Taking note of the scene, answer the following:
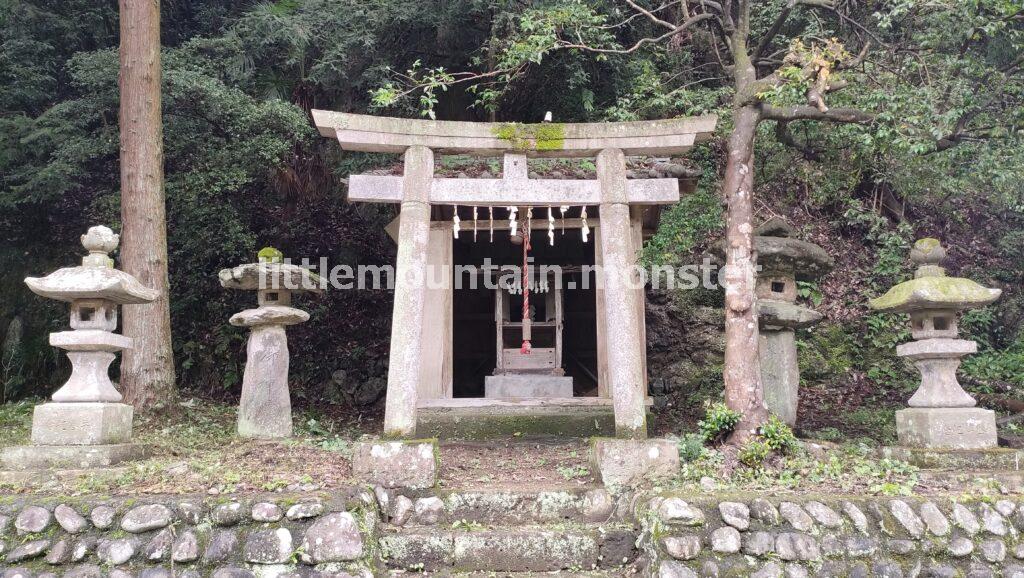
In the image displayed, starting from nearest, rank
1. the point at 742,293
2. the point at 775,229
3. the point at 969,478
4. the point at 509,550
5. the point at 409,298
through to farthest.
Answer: the point at 509,550
the point at 969,478
the point at 409,298
the point at 742,293
the point at 775,229

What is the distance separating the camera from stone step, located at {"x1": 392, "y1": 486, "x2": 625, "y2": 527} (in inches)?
214

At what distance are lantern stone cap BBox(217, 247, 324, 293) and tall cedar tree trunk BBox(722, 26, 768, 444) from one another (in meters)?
→ 4.48

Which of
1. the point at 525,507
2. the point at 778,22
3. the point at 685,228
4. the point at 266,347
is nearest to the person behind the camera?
the point at 525,507

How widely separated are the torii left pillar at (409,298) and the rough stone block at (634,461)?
1.55 meters

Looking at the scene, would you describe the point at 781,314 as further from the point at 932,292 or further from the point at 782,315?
the point at 932,292

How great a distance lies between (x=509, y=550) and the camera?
5012 millimetres

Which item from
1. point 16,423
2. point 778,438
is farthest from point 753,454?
point 16,423

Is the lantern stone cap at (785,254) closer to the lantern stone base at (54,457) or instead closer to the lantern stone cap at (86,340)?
the lantern stone cap at (86,340)

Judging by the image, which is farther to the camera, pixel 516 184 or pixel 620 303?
→ pixel 516 184

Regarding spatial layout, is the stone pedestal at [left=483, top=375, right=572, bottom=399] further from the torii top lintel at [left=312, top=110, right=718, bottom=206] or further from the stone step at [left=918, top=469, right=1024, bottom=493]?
the stone step at [left=918, top=469, right=1024, bottom=493]

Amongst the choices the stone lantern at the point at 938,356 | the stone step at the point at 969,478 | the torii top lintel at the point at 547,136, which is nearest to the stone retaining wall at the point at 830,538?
the stone step at the point at 969,478

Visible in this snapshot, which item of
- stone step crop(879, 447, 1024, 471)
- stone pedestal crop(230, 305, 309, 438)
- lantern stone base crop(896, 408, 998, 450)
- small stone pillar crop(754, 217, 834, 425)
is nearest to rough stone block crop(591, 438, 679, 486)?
stone step crop(879, 447, 1024, 471)

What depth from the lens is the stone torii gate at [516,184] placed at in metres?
6.09

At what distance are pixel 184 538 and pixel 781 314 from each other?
237 inches
